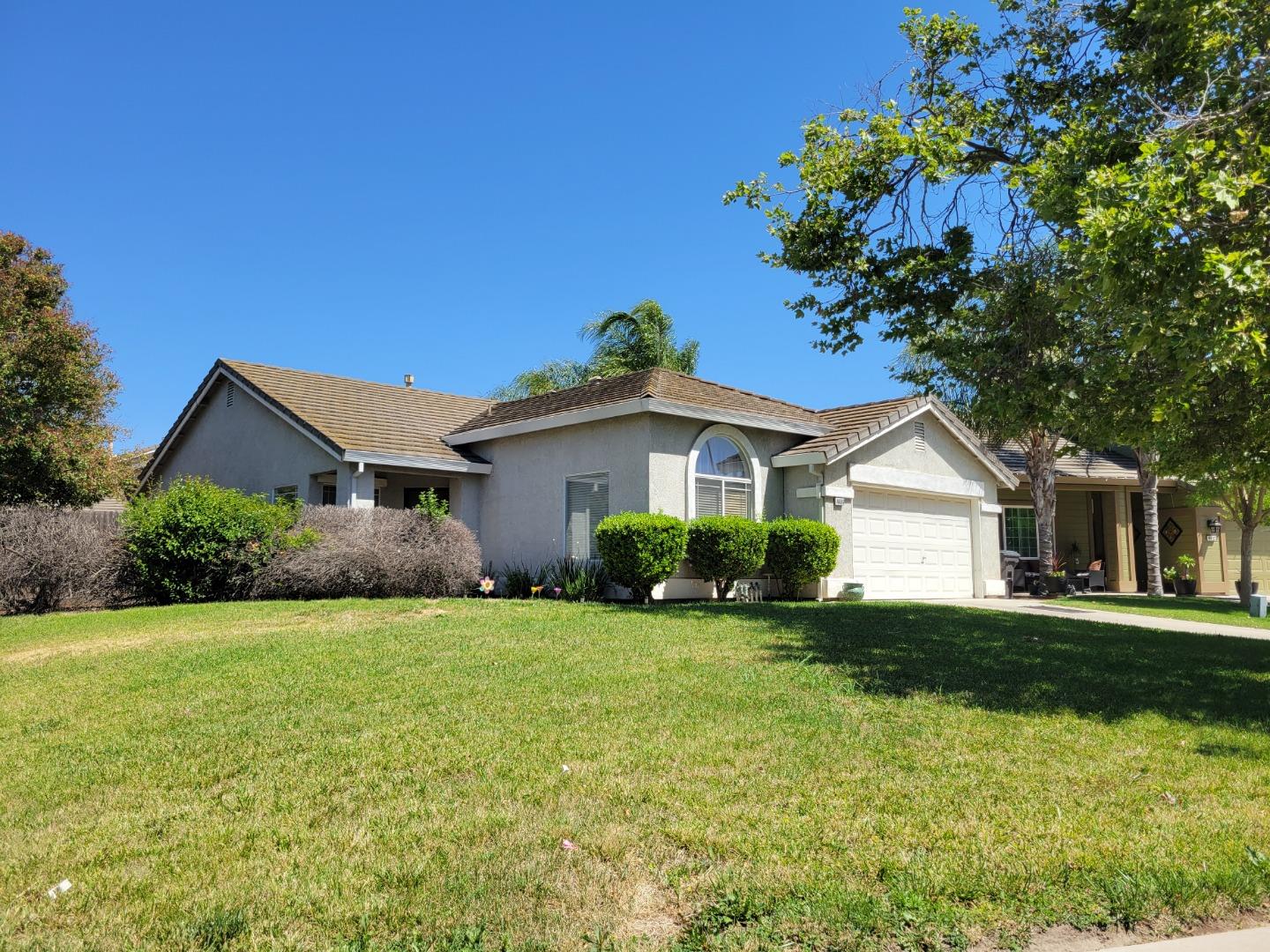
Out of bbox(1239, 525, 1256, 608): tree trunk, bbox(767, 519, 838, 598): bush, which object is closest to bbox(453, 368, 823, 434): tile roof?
bbox(767, 519, 838, 598): bush

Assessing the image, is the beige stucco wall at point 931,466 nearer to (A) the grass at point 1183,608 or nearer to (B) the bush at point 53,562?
(A) the grass at point 1183,608

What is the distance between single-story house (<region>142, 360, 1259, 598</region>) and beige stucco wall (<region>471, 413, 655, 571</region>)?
1.4 inches

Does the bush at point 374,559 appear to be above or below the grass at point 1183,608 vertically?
above

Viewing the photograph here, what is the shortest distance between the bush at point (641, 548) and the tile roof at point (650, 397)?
7.43 ft

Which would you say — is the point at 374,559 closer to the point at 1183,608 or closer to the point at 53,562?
the point at 53,562

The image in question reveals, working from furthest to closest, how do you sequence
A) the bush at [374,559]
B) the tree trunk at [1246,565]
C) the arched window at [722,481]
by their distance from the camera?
the tree trunk at [1246,565] → the arched window at [722,481] → the bush at [374,559]

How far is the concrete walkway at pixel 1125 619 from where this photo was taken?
1320 cm

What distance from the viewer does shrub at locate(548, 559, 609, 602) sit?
15031 mm

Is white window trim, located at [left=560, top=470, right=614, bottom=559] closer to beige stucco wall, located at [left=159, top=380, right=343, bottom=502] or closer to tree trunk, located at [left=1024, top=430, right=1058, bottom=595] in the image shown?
beige stucco wall, located at [left=159, top=380, right=343, bottom=502]

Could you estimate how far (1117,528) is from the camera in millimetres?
26656

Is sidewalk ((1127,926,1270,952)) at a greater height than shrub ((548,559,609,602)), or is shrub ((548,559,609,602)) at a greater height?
shrub ((548,559,609,602))

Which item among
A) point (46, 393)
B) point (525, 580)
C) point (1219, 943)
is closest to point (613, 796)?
point (1219, 943)

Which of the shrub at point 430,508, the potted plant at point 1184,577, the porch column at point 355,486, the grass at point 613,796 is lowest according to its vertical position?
the grass at point 613,796

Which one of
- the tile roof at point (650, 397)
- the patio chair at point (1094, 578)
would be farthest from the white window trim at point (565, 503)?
the patio chair at point (1094, 578)
